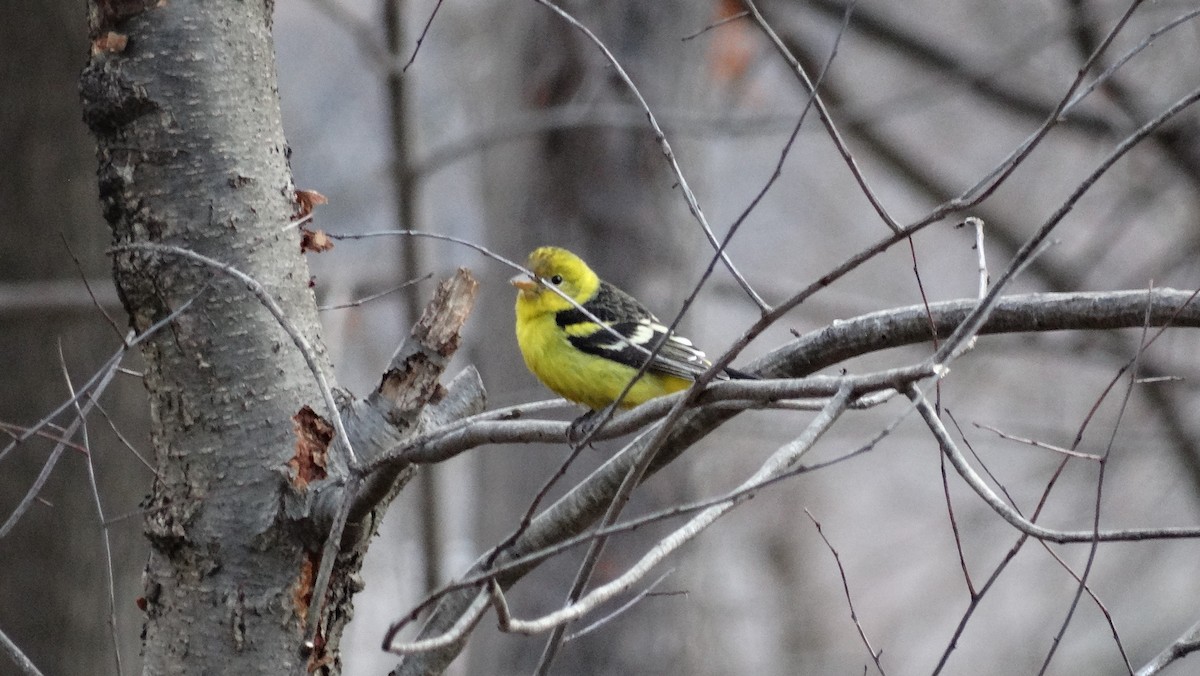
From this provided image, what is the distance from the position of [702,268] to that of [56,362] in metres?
4.27

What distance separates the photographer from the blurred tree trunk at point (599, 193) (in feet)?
21.9

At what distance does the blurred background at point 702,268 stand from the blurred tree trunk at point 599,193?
0.02 meters

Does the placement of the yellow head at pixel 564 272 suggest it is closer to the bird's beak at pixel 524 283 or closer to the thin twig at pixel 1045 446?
the bird's beak at pixel 524 283

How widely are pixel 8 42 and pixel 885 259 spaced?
1029 centimetres

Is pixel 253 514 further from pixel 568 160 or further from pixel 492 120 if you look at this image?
pixel 492 120

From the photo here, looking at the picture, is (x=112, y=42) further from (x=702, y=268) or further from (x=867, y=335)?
(x=702, y=268)

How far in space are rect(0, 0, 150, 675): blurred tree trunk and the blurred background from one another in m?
0.01

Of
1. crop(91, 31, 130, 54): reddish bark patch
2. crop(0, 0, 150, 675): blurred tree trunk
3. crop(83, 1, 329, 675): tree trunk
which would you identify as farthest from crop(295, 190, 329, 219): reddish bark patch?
crop(0, 0, 150, 675): blurred tree trunk

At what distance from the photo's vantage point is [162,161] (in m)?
3.09

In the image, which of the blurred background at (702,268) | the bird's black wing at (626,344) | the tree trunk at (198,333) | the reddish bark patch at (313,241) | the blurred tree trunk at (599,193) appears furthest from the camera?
the blurred tree trunk at (599,193)

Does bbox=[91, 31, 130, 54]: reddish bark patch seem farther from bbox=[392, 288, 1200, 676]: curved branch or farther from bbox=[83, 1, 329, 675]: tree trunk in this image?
bbox=[392, 288, 1200, 676]: curved branch

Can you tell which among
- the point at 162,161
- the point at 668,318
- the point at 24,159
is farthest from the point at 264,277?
the point at 668,318

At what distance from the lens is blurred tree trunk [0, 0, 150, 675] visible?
4.87 m

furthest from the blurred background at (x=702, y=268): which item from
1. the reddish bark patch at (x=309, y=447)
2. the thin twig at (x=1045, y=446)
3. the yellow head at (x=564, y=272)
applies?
the yellow head at (x=564, y=272)
